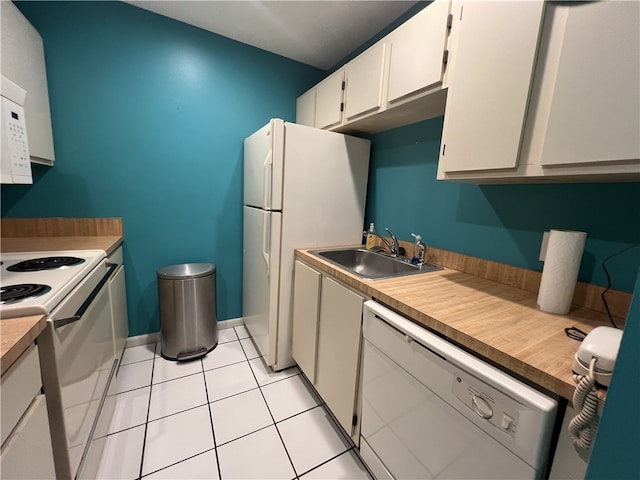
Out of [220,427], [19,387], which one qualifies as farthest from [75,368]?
[220,427]

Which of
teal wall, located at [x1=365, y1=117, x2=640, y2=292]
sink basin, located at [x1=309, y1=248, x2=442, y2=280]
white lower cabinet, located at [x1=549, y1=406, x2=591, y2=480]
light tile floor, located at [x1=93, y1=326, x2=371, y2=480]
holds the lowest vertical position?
light tile floor, located at [x1=93, y1=326, x2=371, y2=480]

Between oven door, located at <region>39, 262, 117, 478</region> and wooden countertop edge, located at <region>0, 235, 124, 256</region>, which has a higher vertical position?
wooden countertop edge, located at <region>0, 235, 124, 256</region>

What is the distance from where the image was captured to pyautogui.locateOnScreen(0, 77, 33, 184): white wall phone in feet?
3.33

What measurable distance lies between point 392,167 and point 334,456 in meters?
1.79

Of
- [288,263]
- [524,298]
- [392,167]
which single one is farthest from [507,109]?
[288,263]

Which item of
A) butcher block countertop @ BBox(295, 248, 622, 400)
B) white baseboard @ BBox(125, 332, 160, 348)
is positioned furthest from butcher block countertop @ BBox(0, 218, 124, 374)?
butcher block countertop @ BBox(295, 248, 622, 400)

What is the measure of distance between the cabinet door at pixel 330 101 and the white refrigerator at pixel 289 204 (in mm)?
183

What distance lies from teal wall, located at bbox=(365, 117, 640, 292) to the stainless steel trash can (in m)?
1.42

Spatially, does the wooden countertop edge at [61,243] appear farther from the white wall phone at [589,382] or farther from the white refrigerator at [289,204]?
the white wall phone at [589,382]

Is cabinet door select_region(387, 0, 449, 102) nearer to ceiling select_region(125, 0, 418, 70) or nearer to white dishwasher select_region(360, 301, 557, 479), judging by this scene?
ceiling select_region(125, 0, 418, 70)

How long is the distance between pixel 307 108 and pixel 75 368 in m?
2.22

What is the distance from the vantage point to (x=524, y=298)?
43.5 inches

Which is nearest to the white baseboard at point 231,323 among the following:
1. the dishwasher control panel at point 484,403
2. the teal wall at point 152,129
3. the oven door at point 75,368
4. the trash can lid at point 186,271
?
the teal wall at point 152,129

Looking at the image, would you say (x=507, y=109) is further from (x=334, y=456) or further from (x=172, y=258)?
(x=172, y=258)
